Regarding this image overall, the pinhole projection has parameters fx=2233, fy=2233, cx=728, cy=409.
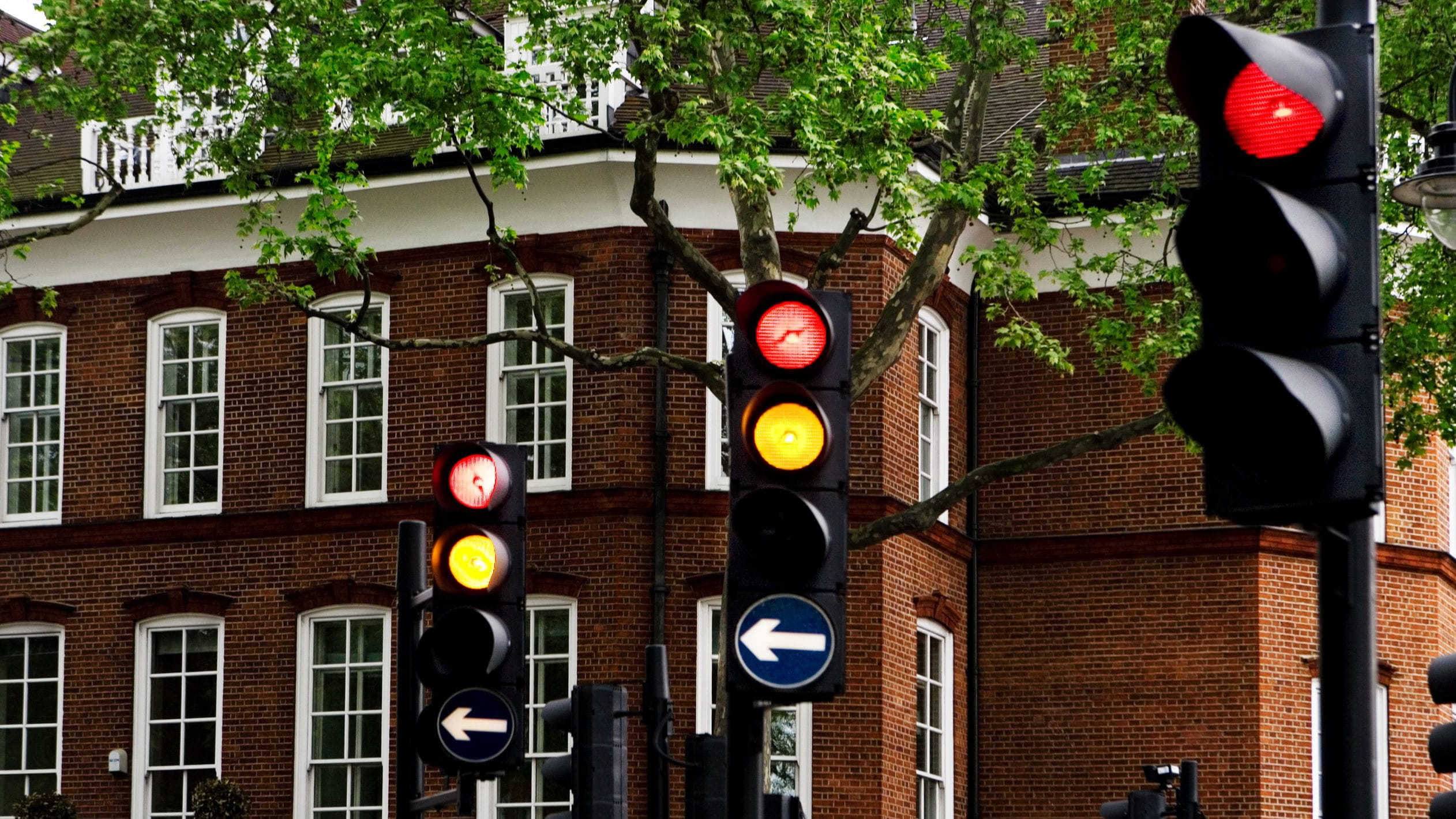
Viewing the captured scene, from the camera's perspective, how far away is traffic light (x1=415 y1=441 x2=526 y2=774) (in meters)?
7.93

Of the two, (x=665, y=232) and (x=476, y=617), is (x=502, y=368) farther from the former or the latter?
(x=476, y=617)

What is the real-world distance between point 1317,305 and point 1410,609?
21.9m

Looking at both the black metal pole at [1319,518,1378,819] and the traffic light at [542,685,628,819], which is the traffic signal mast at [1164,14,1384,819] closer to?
the black metal pole at [1319,518,1378,819]

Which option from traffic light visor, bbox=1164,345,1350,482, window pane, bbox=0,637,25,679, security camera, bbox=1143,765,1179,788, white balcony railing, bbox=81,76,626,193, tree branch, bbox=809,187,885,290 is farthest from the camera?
window pane, bbox=0,637,25,679

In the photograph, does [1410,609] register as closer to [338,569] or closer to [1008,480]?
[1008,480]

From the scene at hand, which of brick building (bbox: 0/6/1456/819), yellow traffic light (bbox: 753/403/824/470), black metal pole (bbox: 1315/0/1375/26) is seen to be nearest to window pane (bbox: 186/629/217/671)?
brick building (bbox: 0/6/1456/819)

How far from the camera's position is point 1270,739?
2361cm

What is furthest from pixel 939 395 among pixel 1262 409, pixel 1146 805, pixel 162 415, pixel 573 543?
pixel 1262 409

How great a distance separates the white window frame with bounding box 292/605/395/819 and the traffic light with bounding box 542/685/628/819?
13877mm

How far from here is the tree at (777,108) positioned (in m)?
17.2

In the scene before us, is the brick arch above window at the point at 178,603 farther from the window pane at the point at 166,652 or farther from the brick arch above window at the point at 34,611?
the brick arch above window at the point at 34,611

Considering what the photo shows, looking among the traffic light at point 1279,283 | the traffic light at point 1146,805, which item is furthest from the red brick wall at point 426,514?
the traffic light at point 1279,283

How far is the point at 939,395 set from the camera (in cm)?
2484

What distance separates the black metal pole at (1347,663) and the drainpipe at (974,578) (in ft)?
68.5
